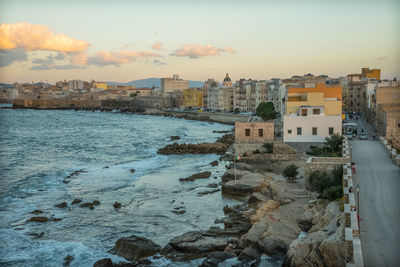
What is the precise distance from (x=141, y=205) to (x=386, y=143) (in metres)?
13.0

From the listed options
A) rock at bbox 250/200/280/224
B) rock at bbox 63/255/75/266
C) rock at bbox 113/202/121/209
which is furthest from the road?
rock at bbox 113/202/121/209

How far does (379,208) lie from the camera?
37.0 ft

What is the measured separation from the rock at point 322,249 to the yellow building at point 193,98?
276ft

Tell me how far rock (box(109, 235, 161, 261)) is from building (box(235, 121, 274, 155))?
1597 cm

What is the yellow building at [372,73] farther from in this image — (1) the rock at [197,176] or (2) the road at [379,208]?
(2) the road at [379,208]

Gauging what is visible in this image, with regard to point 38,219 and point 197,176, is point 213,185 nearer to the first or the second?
point 197,176

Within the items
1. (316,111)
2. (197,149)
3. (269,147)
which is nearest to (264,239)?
(269,147)

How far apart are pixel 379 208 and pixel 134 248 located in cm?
749

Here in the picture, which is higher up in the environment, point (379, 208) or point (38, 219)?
point (379, 208)

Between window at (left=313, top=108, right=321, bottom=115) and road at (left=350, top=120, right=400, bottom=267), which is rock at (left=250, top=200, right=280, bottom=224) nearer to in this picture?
road at (left=350, top=120, right=400, bottom=267)

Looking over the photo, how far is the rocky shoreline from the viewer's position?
1053cm

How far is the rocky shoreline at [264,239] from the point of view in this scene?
10.5 meters

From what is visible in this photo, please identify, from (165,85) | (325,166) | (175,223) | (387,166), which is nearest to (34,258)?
(175,223)

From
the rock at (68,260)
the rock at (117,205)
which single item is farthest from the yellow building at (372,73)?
the rock at (68,260)
